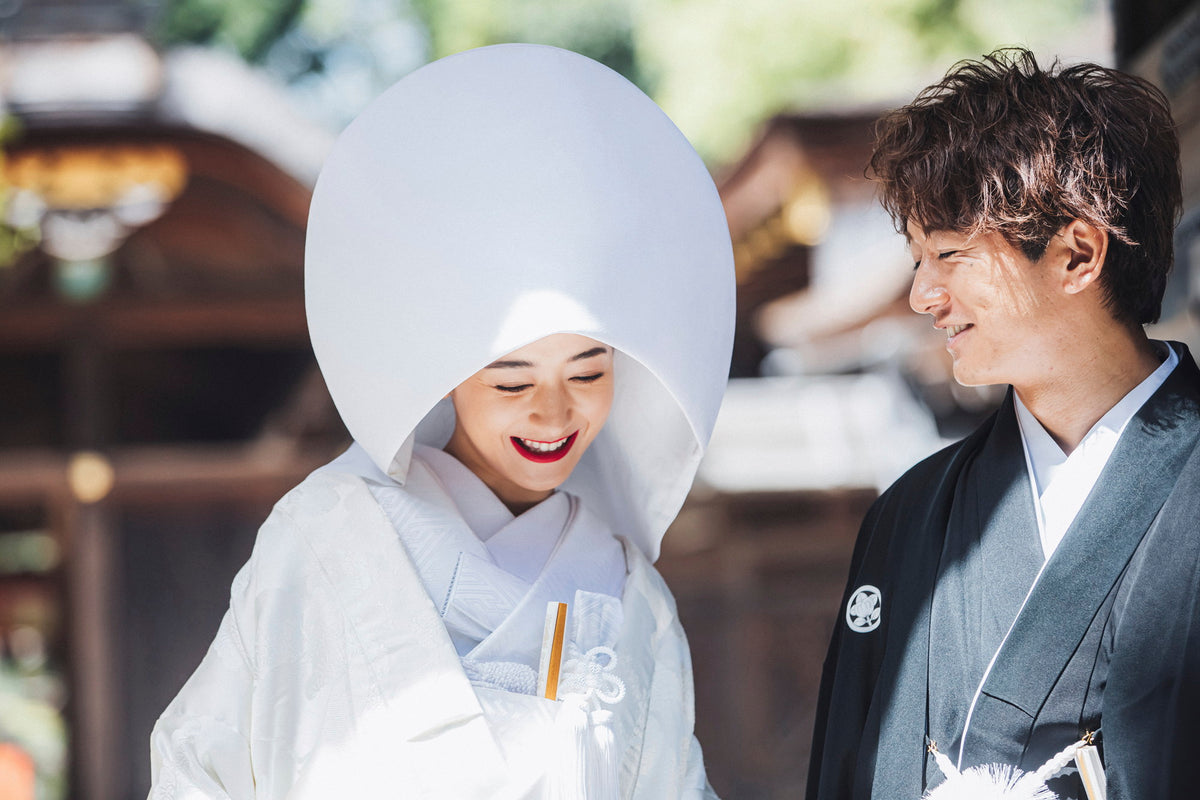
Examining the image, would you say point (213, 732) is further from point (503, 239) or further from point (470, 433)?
point (503, 239)

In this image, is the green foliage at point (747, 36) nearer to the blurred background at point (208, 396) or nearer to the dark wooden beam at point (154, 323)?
the blurred background at point (208, 396)

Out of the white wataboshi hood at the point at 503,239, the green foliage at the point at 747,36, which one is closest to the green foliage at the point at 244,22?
the green foliage at the point at 747,36

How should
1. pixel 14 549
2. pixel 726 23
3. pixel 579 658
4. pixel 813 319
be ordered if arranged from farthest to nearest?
pixel 726 23, pixel 813 319, pixel 14 549, pixel 579 658

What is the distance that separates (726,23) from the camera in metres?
13.0

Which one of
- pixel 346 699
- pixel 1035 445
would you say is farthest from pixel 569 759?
pixel 1035 445

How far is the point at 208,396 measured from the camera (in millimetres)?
6453

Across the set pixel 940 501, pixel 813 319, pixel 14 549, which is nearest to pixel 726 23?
pixel 813 319

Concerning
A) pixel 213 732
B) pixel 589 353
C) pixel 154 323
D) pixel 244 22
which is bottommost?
pixel 213 732

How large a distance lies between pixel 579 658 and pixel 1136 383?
1.02 metres

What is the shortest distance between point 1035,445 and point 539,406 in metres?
0.85

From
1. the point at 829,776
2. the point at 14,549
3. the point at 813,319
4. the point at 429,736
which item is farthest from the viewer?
the point at 813,319

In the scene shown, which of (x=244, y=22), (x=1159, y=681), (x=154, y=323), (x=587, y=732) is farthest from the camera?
(x=244, y=22)

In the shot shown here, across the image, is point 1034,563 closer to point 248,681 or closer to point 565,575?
point 565,575

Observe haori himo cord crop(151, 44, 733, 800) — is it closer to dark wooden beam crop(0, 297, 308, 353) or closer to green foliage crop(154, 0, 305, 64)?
→ dark wooden beam crop(0, 297, 308, 353)
